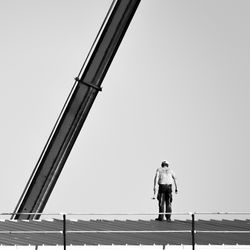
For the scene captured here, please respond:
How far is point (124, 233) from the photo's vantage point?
24.6 metres

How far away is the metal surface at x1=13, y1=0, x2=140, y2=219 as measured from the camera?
29.8 meters

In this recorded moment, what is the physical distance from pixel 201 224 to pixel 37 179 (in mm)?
5663

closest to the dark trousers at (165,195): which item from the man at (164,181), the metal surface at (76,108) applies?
the man at (164,181)

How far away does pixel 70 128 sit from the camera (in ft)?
99.3

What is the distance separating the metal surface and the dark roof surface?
2221 mm

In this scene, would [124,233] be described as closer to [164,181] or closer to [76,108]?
[164,181]

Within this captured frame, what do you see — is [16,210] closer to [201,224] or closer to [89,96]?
[89,96]

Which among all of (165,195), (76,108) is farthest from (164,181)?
(76,108)

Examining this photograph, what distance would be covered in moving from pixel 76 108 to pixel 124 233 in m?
6.68

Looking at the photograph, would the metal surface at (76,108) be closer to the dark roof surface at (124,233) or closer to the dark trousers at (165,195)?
the dark roof surface at (124,233)

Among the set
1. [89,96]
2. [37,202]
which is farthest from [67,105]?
[37,202]

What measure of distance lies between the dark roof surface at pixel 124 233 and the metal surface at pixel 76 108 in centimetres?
222
